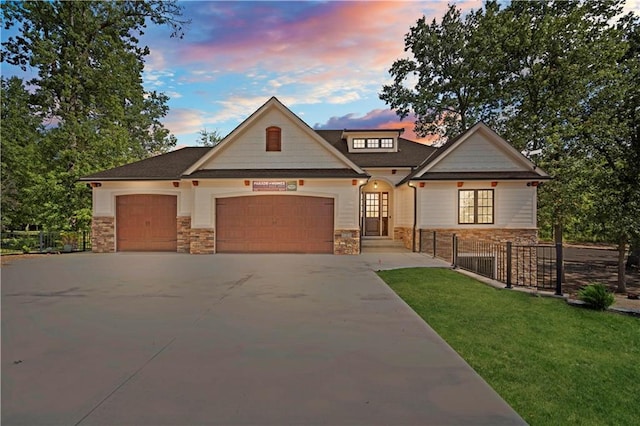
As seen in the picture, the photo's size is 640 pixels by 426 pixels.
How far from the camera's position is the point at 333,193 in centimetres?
1598

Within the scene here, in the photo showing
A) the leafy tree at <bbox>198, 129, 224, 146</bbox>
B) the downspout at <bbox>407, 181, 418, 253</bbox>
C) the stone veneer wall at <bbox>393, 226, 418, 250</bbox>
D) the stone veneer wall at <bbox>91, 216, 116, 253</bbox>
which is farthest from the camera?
the leafy tree at <bbox>198, 129, 224, 146</bbox>

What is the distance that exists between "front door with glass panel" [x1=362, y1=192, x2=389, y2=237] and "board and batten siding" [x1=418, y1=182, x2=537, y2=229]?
3.90 m

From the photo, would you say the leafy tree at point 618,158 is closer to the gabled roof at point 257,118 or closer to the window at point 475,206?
the window at point 475,206

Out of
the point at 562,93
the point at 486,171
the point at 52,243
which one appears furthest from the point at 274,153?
the point at 562,93

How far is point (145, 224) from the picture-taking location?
56.6ft

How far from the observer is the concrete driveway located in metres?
3.04

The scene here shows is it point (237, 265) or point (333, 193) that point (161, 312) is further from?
point (333, 193)

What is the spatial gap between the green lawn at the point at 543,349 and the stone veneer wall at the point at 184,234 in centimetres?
1159

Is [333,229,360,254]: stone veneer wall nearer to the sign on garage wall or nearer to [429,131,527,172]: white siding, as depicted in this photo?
the sign on garage wall

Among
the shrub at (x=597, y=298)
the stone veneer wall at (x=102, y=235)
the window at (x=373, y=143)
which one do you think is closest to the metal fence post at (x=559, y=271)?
the shrub at (x=597, y=298)

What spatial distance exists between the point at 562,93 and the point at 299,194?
15.5 meters

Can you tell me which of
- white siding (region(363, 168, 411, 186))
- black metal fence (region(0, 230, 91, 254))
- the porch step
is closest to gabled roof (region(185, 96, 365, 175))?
white siding (region(363, 168, 411, 186))

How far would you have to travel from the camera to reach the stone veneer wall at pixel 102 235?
56.0ft

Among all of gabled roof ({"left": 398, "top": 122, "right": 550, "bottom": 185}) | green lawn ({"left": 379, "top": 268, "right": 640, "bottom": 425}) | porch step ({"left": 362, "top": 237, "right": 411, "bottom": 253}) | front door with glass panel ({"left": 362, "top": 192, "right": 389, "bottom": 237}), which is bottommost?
green lawn ({"left": 379, "top": 268, "right": 640, "bottom": 425})
